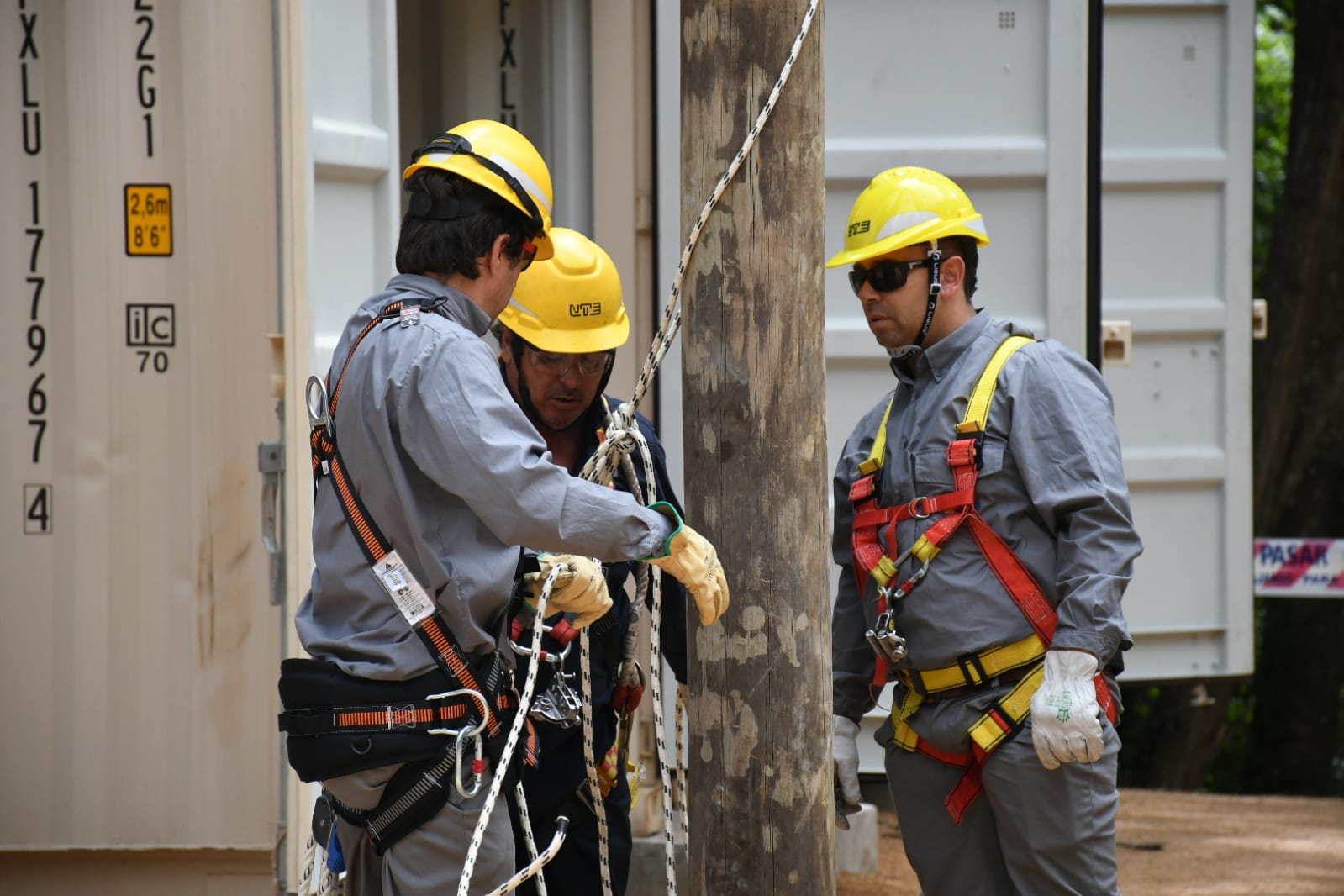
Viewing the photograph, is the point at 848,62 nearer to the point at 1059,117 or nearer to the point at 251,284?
the point at 1059,117

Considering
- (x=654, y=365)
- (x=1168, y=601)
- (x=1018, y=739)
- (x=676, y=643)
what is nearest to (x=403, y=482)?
(x=654, y=365)

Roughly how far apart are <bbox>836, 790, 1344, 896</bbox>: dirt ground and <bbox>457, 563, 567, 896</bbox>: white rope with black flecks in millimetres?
2639

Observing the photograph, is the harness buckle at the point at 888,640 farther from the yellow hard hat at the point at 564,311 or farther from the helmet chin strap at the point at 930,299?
the yellow hard hat at the point at 564,311

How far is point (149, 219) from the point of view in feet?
13.8

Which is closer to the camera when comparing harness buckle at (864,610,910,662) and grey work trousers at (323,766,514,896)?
grey work trousers at (323,766,514,896)

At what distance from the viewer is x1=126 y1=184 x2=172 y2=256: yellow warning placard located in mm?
4195

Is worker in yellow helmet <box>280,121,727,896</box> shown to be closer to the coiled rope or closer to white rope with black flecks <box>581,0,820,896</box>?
the coiled rope

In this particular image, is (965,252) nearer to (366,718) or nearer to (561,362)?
(561,362)

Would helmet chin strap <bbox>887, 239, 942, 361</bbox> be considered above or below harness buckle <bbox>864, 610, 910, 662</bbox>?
above

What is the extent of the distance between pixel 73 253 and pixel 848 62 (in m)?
2.62

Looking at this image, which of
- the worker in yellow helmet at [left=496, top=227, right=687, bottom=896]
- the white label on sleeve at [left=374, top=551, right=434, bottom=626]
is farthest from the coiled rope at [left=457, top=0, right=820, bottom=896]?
the worker in yellow helmet at [left=496, top=227, right=687, bottom=896]

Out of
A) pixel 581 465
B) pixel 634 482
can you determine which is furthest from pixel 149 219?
pixel 634 482

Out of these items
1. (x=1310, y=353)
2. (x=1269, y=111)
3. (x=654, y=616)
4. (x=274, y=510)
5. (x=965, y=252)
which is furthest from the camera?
(x=1269, y=111)

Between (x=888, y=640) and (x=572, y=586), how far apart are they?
96 cm
